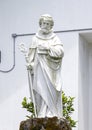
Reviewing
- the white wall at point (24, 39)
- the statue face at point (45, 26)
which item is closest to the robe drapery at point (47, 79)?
the statue face at point (45, 26)

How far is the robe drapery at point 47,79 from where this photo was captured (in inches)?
163

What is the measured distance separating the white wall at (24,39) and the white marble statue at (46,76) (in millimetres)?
2288

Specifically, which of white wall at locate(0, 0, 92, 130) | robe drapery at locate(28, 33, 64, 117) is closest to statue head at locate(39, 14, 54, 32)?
robe drapery at locate(28, 33, 64, 117)

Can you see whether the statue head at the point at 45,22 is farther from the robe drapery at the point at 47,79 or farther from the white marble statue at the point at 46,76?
the robe drapery at the point at 47,79

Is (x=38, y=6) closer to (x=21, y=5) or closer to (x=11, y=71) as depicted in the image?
(x=21, y=5)

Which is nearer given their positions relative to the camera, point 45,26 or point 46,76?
point 46,76

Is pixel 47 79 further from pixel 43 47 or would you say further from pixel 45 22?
pixel 45 22

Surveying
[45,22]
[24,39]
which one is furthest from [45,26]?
[24,39]

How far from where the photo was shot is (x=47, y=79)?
4.16 m

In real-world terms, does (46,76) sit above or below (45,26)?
below

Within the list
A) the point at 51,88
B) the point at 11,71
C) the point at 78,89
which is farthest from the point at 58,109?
the point at 11,71

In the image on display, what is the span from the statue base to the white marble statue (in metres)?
0.22

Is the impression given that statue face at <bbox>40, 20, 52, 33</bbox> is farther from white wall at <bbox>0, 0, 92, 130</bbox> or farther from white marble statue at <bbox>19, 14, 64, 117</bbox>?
white wall at <bbox>0, 0, 92, 130</bbox>

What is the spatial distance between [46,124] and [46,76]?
524 mm
